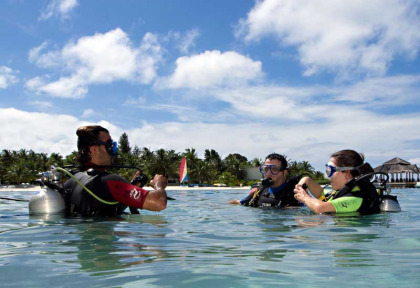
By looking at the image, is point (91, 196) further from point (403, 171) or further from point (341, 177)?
point (403, 171)

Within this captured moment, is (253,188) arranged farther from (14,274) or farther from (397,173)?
(397,173)

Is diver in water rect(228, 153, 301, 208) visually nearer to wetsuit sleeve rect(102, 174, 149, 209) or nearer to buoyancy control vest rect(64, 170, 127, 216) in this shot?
buoyancy control vest rect(64, 170, 127, 216)

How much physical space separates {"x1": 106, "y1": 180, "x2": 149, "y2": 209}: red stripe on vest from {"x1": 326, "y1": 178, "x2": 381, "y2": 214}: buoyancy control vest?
275cm

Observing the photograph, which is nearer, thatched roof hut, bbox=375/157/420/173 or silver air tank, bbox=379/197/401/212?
silver air tank, bbox=379/197/401/212

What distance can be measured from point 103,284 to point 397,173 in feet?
210

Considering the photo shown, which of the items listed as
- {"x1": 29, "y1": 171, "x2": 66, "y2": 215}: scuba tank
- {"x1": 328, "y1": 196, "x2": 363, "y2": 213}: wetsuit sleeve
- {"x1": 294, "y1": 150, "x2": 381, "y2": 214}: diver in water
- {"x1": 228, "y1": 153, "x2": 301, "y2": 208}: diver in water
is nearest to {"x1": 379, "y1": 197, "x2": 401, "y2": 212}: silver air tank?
{"x1": 294, "y1": 150, "x2": 381, "y2": 214}: diver in water

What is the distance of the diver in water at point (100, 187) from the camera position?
4652 mm

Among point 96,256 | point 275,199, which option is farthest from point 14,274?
point 275,199

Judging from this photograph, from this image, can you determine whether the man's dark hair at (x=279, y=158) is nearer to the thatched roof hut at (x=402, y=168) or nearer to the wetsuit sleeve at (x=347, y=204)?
the wetsuit sleeve at (x=347, y=204)

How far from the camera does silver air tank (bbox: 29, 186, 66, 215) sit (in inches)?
204

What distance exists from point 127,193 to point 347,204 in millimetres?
2890

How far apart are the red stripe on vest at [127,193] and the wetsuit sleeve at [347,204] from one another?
2485mm

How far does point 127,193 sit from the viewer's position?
469 centimetres

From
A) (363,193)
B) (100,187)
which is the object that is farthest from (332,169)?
(100,187)
